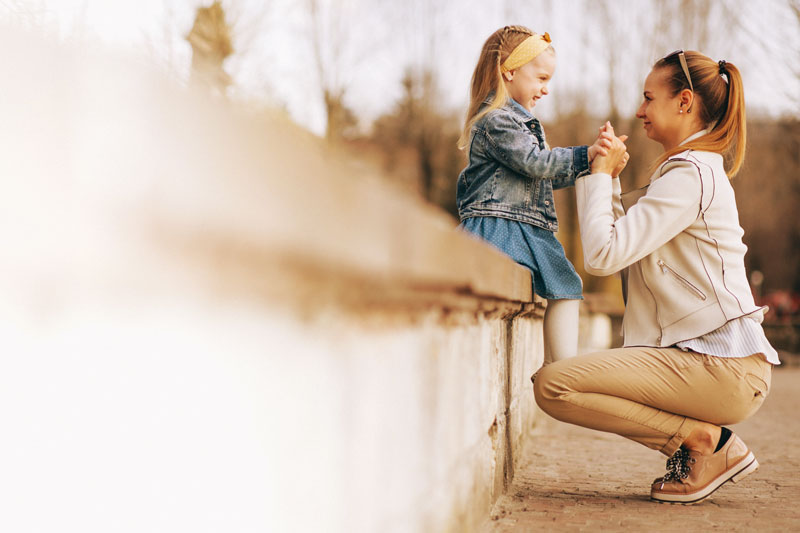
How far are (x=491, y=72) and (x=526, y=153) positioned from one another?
515mm

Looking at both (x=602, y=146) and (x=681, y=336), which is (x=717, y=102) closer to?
Result: (x=602, y=146)

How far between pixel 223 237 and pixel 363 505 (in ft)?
2.22

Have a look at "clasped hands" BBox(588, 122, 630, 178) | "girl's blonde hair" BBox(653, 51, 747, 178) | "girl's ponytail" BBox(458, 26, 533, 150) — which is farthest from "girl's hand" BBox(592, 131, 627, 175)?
"girl's ponytail" BBox(458, 26, 533, 150)

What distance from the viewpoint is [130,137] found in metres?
0.87

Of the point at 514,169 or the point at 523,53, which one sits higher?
the point at 523,53

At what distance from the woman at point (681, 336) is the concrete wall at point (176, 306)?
1614 millimetres

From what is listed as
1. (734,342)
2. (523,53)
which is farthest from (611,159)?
(734,342)

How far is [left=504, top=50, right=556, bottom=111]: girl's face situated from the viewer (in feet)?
11.4

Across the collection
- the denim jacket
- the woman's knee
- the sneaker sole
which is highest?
the denim jacket

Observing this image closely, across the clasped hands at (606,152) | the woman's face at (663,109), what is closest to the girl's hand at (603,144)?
the clasped hands at (606,152)

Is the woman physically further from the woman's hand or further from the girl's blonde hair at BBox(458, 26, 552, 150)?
the girl's blonde hair at BBox(458, 26, 552, 150)

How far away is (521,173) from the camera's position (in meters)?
3.26

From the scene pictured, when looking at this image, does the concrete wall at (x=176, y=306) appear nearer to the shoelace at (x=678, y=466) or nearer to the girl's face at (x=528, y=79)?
the shoelace at (x=678, y=466)

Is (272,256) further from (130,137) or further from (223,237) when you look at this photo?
(130,137)
